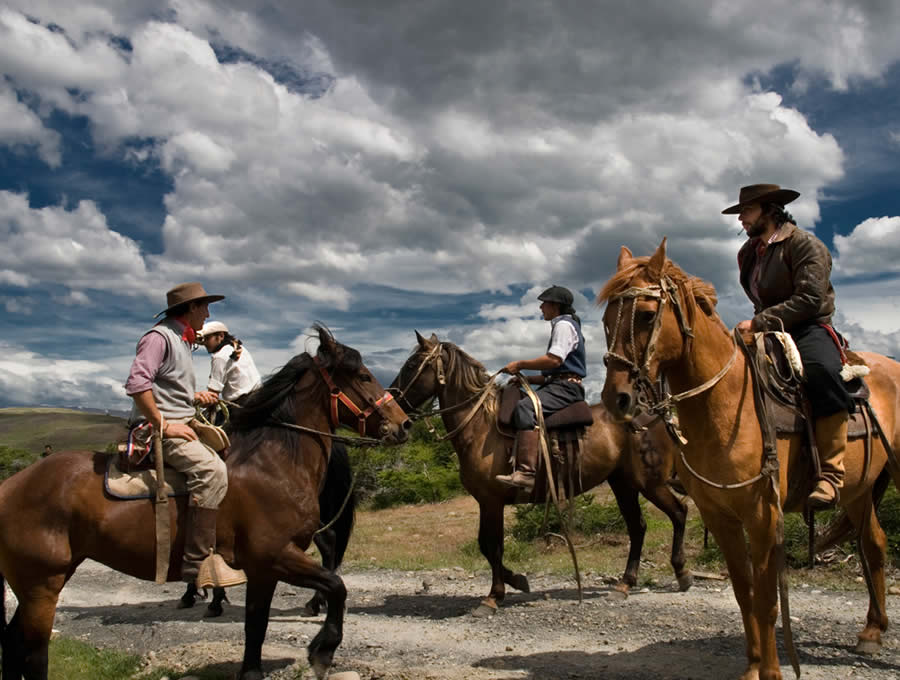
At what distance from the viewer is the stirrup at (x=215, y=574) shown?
522cm

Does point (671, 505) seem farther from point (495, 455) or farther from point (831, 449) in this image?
point (831, 449)

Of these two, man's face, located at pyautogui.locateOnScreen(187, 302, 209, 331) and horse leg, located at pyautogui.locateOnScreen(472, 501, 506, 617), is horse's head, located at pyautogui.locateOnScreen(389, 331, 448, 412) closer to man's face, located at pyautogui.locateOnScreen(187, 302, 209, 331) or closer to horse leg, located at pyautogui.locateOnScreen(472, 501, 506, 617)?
horse leg, located at pyautogui.locateOnScreen(472, 501, 506, 617)

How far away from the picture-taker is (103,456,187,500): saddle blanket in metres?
5.21

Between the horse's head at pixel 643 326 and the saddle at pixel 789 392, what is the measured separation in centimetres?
83

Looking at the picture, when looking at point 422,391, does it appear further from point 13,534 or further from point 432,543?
point 432,543

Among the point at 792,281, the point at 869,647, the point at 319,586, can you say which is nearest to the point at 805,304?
the point at 792,281

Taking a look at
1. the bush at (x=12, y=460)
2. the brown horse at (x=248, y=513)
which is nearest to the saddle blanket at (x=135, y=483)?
the brown horse at (x=248, y=513)

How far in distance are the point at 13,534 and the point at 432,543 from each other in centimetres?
1066

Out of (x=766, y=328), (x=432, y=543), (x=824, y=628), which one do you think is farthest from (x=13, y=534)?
(x=432, y=543)

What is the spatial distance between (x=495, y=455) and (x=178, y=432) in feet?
14.1

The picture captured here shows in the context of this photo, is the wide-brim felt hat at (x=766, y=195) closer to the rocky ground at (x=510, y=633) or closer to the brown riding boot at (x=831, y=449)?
the brown riding boot at (x=831, y=449)

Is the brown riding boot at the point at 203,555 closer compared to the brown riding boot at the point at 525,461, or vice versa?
the brown riding boot at the point at 203,555

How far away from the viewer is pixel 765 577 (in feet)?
15.8

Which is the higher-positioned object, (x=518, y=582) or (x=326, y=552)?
(x=326, y=552)
